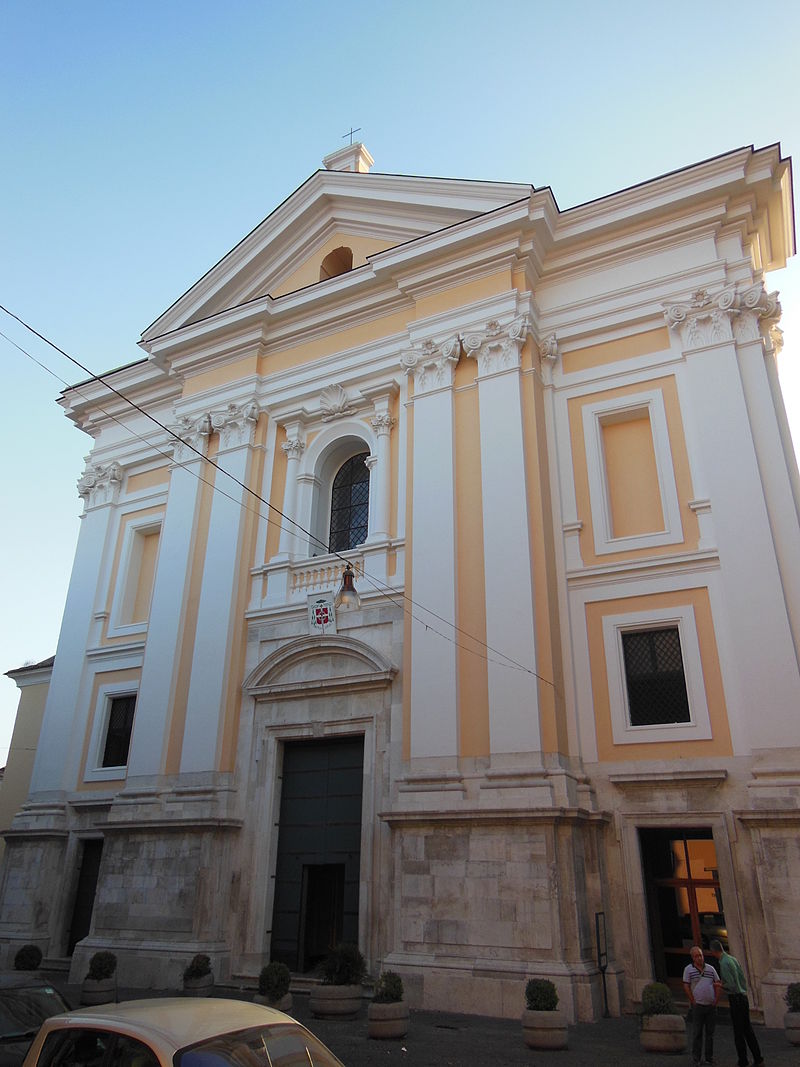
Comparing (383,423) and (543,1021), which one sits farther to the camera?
(383,423)

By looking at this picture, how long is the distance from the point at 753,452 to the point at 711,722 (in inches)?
178

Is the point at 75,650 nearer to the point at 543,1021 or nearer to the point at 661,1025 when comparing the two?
the point at 543,1021

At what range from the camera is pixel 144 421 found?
22188 millimetres

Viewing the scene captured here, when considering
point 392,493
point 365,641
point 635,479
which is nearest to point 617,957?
point 365,641

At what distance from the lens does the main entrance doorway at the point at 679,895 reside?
12188mm

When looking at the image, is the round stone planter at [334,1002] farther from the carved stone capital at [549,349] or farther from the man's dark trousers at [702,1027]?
the carved stone capital at [549,349]

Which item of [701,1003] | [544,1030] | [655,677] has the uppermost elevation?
[655,677]

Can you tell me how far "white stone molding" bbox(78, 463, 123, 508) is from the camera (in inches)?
854

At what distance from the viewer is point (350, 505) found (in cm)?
1820

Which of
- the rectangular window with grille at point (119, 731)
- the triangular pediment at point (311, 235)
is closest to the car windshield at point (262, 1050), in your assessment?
the rectangular window with grille at point (119, 731)

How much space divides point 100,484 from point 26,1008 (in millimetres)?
16409

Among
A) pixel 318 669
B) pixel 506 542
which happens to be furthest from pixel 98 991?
pixel 506 542

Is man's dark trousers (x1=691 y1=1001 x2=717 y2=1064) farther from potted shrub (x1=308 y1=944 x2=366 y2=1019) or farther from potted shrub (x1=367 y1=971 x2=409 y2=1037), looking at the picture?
potted shrub (x1=308 y1=944 x2=366 y2=1019)

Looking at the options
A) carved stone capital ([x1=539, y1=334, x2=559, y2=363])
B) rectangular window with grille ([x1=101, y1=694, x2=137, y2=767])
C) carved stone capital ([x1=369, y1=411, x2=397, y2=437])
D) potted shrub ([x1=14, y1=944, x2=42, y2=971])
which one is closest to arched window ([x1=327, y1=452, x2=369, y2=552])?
carved stone capital ([x1=369, y1=411, x2=397, y2=437])
